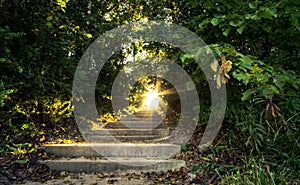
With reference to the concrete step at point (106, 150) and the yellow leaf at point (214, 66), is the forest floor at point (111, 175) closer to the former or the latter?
the concrete step at point (106, 150)

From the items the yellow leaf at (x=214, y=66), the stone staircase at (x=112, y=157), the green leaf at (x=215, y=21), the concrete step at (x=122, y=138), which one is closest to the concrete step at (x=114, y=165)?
the stone staircase at (x=112, y=157)

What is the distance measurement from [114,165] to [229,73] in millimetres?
1258

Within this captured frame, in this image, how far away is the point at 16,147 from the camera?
241 centimetres

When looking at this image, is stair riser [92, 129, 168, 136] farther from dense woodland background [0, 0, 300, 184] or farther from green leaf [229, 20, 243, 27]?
green leaf [229, 20, 243, 27]

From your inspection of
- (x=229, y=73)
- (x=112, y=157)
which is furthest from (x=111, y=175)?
(x=229, y=73)

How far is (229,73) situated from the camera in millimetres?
1868

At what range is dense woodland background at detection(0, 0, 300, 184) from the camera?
65.4 inches

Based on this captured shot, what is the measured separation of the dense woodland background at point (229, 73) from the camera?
1661 millimetres

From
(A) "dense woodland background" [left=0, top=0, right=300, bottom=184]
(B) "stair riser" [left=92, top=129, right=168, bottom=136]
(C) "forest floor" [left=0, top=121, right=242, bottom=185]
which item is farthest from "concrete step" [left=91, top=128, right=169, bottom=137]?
(C) "forest floor" [left=0, top=121, right=242, bottom=185]

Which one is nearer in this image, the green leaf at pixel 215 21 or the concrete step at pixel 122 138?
the green leaf at pixel 215 21

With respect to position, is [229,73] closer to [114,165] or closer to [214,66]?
[214,66]

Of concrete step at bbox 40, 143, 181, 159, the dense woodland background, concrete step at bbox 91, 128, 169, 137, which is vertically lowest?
concrete step at bbox 40, 143, 181, 159

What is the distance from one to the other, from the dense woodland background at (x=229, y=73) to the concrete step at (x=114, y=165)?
0.87ft

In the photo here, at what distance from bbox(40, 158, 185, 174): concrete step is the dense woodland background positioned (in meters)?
0.26
